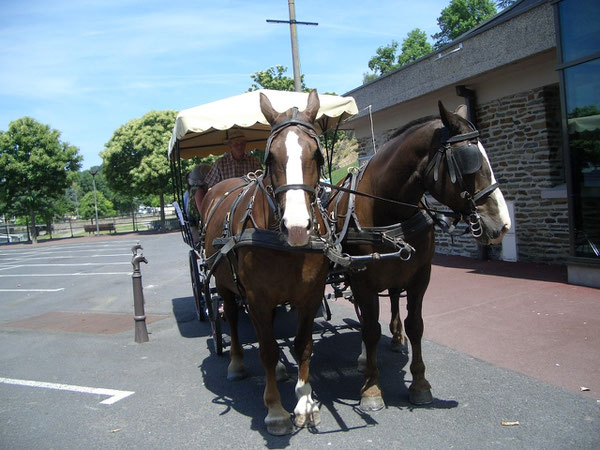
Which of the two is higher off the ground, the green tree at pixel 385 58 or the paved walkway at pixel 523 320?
the green tree at pixel 385 58

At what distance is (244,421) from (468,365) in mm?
→ 2336

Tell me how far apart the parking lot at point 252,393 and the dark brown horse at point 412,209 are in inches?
16.5

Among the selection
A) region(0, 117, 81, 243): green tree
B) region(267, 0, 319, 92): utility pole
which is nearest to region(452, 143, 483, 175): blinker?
region(267, 0, 319, 92): utility pole

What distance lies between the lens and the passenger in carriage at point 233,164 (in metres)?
6.27

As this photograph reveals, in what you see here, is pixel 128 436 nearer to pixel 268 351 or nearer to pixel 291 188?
pixel 268 351

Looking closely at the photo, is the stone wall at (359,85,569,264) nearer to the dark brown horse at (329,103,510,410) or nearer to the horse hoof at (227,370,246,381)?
the dark brown horse at (329,103,510,410)

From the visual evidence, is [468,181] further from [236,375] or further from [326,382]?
[236,375]

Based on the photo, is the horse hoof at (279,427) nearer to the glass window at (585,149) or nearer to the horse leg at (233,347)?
the horse leg at (233,347)

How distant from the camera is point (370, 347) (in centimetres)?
388

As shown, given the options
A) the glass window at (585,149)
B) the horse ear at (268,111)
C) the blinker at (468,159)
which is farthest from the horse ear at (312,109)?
the glass window at (585,149)

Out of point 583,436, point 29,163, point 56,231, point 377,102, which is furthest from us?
point 56,231

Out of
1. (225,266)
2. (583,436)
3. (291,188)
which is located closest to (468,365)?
(583,436)

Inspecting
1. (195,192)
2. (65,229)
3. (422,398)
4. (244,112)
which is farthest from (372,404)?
(65,229)

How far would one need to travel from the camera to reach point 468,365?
461cm
